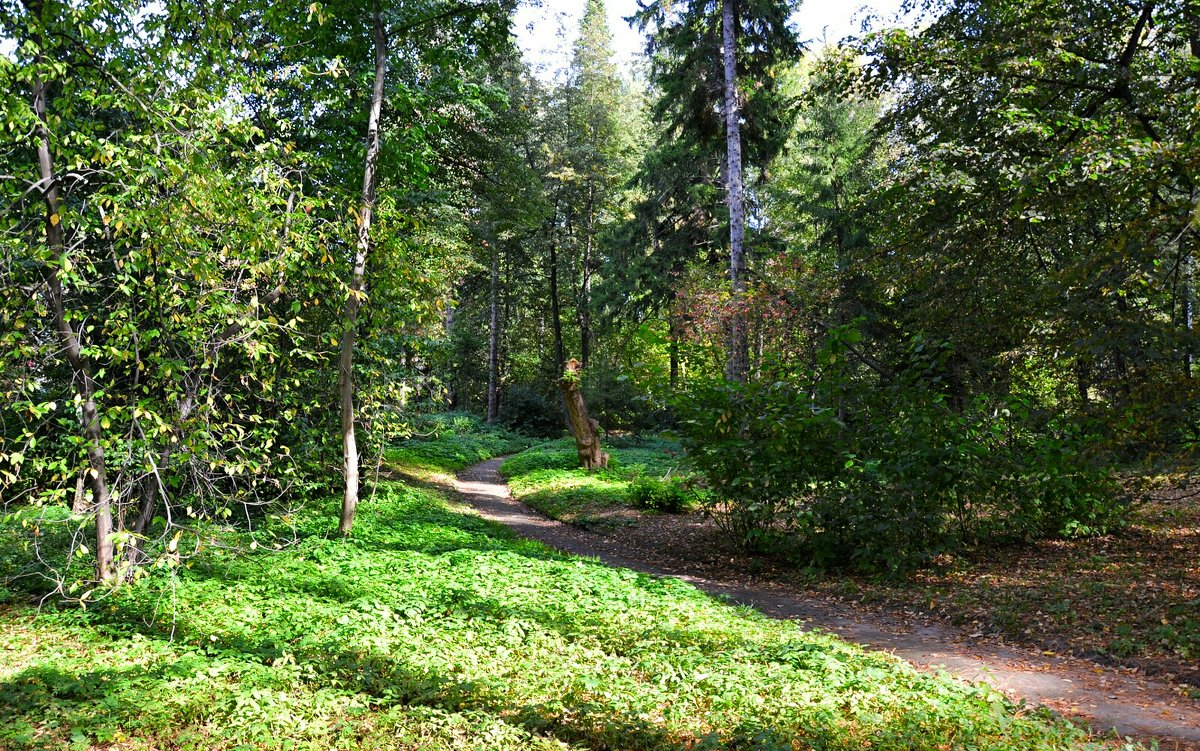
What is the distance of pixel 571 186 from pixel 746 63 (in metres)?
15.5

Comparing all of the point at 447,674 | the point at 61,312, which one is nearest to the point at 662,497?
the point at 447,674

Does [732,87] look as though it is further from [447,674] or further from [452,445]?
[452,445]

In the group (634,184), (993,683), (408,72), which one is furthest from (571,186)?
(993,683)

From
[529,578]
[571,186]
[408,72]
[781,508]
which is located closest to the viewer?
[529,578]

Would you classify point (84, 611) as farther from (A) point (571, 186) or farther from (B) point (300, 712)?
(A) point (571, 186)

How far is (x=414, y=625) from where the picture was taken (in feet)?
18.9

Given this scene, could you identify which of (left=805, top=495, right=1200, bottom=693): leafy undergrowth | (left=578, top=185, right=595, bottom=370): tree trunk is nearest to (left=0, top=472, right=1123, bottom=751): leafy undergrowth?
(left=805, top=495, right=1200, bottom=693): leafy undergrowth

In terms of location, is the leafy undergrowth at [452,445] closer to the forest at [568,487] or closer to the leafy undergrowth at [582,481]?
the leafy undergrowth at [582,481]

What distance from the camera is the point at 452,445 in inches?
927

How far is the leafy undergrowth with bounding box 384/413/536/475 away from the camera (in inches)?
723

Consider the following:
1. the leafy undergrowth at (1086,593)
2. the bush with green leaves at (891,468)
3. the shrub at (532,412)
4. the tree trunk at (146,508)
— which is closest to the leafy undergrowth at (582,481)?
the bush with green leaves at (891,468)

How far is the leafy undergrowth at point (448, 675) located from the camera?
3951 millimetres

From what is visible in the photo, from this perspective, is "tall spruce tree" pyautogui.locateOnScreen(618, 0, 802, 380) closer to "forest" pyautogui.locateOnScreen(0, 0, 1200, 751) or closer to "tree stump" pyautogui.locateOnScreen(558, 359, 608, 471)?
"forest" pyautogui.locateOnScreen(0, 0, 1200, 751)

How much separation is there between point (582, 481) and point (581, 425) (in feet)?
6.67
